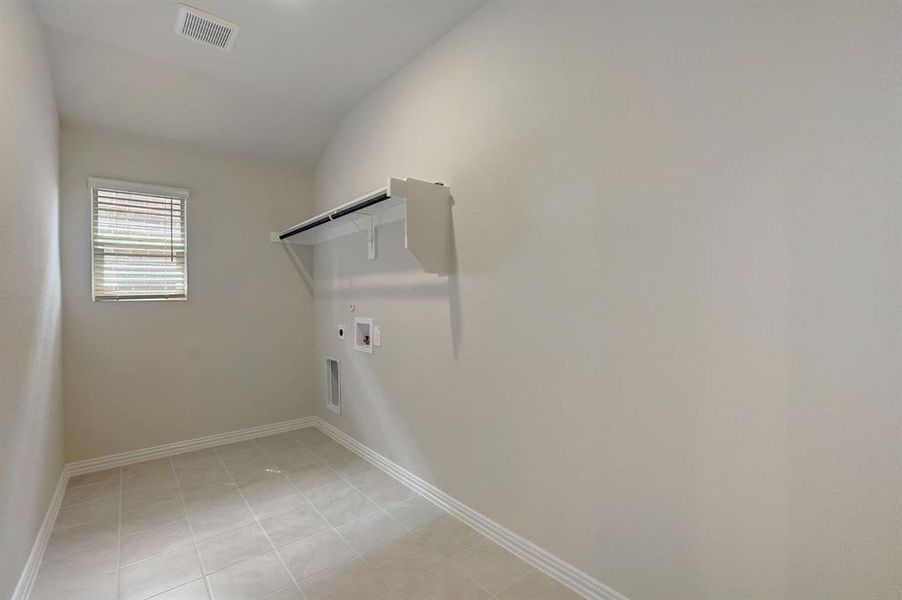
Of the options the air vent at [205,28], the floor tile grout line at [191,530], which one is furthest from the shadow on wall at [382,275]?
the floor tile grout line at [191,530]

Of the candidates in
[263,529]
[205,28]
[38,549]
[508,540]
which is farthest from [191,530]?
[205,28]

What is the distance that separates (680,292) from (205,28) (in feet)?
9.55

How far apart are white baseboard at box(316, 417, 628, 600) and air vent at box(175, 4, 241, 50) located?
2.92 metres

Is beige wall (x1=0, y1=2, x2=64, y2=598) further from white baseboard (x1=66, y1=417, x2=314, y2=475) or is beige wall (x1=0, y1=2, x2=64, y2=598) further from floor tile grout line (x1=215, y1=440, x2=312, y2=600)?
floor tile grout line (x1=215, y1=440, x2=312, y2=600)

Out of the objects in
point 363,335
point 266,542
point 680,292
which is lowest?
point 266,542

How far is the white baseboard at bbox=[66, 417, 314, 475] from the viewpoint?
3088 millimetres

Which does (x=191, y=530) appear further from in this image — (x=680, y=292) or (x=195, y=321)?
(x=680, y=292)

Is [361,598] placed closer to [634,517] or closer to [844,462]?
[634,517]

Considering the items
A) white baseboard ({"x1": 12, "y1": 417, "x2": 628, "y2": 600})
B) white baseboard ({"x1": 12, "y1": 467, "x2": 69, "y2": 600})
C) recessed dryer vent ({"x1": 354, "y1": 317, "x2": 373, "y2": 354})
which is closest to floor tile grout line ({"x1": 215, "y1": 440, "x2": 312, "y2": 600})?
white baseboard ({"x1": 12, "y1": 417, "x2": 628, "y2": 600})

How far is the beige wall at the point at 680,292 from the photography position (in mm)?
1128

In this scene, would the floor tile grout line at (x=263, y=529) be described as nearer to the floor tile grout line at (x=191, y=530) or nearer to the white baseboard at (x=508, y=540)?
the floor tile grout line at (x=191, y=530)

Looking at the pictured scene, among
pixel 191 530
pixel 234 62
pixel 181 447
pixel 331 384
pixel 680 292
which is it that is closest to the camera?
pixel 680 292

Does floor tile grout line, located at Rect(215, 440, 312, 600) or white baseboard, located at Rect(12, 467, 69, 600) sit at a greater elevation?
white baseboard, located at Rect(12, 467, 69, 600)

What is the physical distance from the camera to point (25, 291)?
1.88m
